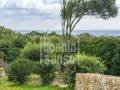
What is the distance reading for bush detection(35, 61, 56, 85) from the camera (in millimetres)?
21138

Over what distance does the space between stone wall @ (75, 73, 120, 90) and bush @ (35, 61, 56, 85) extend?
12.9 feet

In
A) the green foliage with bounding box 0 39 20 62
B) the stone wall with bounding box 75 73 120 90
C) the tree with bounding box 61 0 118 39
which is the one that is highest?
the tree with bounding box 61 0 118 39

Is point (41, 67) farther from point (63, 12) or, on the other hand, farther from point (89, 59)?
point (63, 12)

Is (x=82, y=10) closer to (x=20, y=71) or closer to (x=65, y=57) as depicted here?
(x=65, y=57)

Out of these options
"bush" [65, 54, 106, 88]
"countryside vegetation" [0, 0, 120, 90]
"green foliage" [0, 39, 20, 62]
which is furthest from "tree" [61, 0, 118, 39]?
"bush" [65, 54, 106, 88]

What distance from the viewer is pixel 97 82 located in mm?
15680

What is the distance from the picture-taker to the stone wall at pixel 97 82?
583 inches

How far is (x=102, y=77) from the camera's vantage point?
15.5 metres

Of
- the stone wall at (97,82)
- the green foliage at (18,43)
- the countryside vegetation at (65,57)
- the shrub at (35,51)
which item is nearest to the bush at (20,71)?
the countryside vegetation at (65,57)

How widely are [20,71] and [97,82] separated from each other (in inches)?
267

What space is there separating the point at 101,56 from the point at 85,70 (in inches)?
209

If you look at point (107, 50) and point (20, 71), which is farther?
point (107, 50)

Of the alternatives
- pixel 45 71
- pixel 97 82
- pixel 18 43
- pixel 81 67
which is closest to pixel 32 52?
pixel 18 43

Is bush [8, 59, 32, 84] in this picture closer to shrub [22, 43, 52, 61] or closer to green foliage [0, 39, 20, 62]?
shrub [22, 43, 52, 61]
